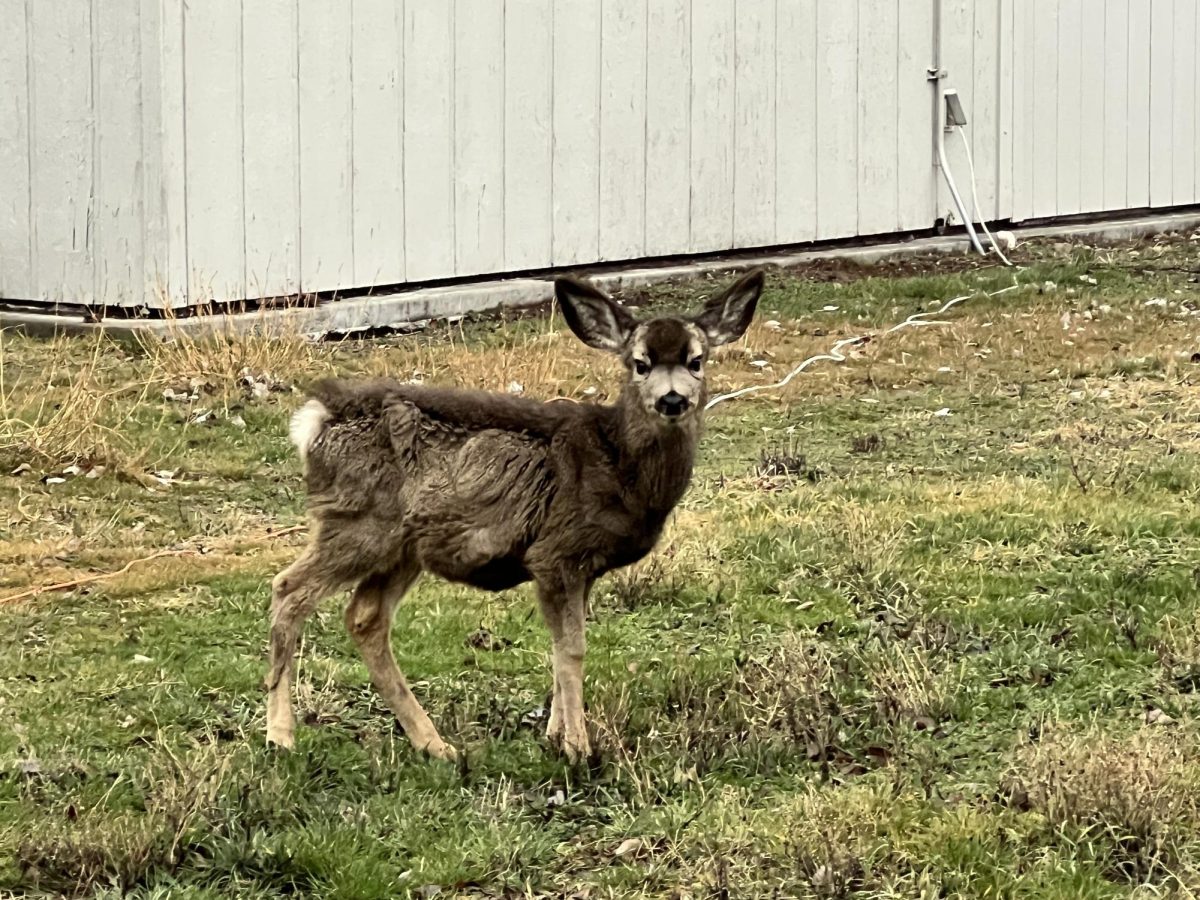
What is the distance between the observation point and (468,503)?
5805 millimetres

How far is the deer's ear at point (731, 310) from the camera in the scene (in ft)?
20.9

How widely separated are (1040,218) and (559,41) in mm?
5923

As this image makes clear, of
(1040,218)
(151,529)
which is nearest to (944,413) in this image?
(151,529)

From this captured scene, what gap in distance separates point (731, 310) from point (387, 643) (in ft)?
5.25

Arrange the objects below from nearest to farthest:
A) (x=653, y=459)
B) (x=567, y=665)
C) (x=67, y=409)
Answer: (x=567, y=665), (x=653, y=459), (x=67, y=409)

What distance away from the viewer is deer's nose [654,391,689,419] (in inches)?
231

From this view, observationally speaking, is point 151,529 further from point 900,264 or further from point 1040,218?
point 1040,218

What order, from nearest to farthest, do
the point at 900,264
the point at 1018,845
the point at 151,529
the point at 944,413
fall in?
1. the point at 1018,845
2. the point at 151,529
3. the point at 944,413
4. the point at 900,264

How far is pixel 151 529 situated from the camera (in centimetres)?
854

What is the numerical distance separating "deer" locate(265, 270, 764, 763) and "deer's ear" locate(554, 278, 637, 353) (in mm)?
245

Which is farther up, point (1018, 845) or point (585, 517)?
point (585, 517)

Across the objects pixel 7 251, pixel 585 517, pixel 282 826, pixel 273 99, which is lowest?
pixel 282 826

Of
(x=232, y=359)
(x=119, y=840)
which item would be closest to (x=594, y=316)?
(x=119, y=840)

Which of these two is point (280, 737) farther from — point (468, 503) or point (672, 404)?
point (672, 404)
